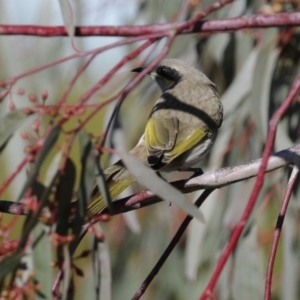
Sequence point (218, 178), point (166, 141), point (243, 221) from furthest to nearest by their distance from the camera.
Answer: point (166, 141), point (218, 178), point (243, 221)

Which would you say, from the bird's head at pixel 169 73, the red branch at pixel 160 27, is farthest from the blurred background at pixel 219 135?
the red branch at pixel 160 27

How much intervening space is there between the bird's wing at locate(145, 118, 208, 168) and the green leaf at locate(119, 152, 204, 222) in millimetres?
531

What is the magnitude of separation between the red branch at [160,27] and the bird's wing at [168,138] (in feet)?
1.17

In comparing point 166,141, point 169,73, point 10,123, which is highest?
point 169,73

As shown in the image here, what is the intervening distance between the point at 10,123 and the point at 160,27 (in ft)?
1.36

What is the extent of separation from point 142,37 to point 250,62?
52.8 inches

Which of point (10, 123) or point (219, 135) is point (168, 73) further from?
point (10, 123)

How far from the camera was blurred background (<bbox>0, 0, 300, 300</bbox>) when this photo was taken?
280 cm

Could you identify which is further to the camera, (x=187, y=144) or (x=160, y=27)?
(x=187, y=144)

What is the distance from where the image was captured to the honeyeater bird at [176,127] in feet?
6.44

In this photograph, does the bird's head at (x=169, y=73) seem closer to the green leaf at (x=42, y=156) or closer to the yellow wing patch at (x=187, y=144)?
the yellow wing patch at (x=187, y=144)

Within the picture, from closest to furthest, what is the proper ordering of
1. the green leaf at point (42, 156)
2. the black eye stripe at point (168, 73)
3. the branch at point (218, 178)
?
1. the green leaf at point (42, 156)
2. the branch at point (218, 178)
3. the black eye stripe at point (168, 73)

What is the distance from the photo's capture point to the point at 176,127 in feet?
7.48

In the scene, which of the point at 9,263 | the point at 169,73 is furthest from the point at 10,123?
the point at 169,73
